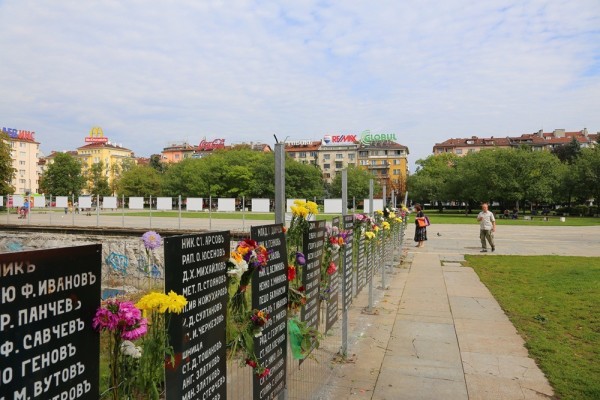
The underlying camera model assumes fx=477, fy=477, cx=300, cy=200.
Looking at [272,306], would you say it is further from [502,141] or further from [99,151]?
[99,151]

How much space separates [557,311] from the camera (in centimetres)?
743

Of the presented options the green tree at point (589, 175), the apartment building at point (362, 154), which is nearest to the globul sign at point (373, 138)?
the apartment building at point (362, 154)

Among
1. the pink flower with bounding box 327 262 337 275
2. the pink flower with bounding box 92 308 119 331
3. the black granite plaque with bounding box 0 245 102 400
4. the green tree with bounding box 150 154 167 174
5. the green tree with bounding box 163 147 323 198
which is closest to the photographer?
the black granite plaque with bounding box 0 245 102 400

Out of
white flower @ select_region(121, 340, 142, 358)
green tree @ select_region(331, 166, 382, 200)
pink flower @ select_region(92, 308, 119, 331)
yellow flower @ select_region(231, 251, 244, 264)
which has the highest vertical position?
green tree @ select_region(331, 166, 382, 200)

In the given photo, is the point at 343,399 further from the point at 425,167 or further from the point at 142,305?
the point at 425,167

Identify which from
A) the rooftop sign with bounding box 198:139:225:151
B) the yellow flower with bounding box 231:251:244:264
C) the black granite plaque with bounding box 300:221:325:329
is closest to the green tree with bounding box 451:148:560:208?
the black granite plaque with bounding box 300:221:325:329

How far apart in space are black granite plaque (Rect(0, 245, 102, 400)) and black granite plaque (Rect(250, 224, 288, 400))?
4.03 feet

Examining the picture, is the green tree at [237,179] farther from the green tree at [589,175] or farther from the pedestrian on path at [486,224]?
the pedestrian on path at [486,224]

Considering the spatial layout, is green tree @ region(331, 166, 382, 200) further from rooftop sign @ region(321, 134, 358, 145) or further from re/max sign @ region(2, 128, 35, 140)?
re/max sign @ region(2, 128, 35, 140)

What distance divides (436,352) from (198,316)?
417 centimetres

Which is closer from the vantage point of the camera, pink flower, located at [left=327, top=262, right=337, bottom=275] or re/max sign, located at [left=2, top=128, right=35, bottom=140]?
pink flower, located at [left=327, top=262, right=337, bottom=275]

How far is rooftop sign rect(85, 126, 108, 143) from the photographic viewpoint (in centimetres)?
14300

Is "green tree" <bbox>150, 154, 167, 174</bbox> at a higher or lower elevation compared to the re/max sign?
lower

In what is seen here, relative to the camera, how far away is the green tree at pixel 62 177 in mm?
86312
